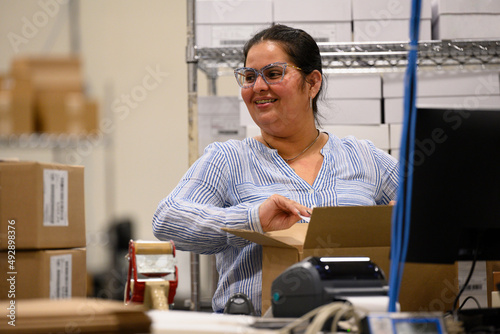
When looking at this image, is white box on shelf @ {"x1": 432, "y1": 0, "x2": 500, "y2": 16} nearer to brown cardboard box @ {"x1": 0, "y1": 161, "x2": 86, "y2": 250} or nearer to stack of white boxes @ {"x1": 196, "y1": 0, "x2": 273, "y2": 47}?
stack of white boxes @ {"x1": 196, "y1": 0, "x2": 273, "y2": 47}

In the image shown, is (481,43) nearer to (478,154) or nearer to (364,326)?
(478,154)

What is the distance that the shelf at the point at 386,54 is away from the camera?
199 centimetres

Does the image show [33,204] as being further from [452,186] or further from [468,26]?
[468,26]

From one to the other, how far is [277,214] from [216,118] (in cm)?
100

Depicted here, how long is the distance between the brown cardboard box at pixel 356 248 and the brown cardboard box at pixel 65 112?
49 cm

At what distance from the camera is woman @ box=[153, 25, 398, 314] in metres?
1.24

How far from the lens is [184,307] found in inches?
82.2

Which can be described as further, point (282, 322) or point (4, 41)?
point (282, 322)

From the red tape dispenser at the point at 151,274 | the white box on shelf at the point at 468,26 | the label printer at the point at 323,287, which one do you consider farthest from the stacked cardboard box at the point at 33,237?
the white box on shelf at the point at 468,26

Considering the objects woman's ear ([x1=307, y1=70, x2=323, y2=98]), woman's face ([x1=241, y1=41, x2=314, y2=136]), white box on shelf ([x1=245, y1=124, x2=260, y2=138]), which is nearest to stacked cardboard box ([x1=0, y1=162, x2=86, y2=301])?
woman's face ([x1=241, y1=41, x2=314, y2=136])

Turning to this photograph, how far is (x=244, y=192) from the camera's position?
134 cm

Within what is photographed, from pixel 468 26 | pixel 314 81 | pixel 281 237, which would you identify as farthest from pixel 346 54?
pixel 281 237

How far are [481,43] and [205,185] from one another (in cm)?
125

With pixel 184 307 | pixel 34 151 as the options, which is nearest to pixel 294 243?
pixel 34 151
